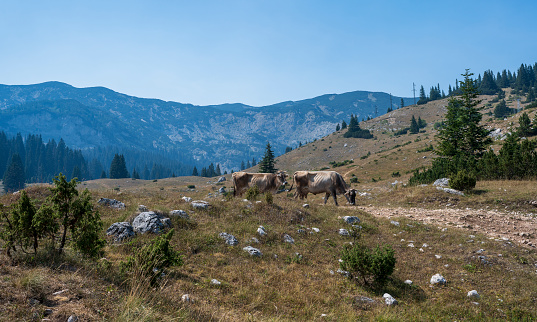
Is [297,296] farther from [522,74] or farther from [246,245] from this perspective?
[522,74]

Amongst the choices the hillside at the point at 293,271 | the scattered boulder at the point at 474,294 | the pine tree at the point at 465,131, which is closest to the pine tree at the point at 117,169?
the hillside at the point at 293,271

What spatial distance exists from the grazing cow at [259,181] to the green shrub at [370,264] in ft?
41.4

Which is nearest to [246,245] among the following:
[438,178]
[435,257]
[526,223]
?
[435,257]

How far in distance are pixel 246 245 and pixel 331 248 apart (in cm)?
319

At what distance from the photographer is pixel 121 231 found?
886 cm

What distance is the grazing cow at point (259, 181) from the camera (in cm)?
2100

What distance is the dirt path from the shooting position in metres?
12.0

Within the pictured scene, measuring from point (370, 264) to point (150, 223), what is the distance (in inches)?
271

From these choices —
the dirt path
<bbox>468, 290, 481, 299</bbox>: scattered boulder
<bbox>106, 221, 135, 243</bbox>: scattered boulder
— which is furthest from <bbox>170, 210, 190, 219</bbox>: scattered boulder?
the dirt path

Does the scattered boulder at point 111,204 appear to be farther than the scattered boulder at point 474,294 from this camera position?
Yes

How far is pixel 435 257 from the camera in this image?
10109mm

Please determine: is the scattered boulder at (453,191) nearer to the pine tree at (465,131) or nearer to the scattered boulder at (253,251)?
the pine tree at (465,131)

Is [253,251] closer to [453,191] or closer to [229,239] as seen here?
[229,239]

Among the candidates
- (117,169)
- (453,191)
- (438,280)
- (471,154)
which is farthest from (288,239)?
(117,169)
